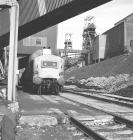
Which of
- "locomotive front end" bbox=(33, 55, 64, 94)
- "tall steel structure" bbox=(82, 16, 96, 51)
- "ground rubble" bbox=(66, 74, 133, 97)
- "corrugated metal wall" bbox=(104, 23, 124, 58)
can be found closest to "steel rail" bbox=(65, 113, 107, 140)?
"locomotive front end" bbox=(33, 55, 64, 94)

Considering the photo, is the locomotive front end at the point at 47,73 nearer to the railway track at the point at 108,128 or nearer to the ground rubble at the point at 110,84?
the ground rubble at the point at 110,84

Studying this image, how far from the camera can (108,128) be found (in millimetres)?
8656

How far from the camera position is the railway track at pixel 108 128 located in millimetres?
7410

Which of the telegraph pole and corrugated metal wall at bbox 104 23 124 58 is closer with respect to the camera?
the telegraph pole

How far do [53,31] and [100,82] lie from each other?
21.5 metres

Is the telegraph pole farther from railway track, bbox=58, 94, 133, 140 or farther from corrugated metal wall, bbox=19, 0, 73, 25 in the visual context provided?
railway track, bbox=58, 94, 133, 140

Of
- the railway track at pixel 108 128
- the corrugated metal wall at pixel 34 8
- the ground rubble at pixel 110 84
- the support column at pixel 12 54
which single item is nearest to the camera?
the railway track at pixel 108 128

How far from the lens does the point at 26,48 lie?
4919 centimetres

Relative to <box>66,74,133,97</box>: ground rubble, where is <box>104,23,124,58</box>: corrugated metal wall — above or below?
above

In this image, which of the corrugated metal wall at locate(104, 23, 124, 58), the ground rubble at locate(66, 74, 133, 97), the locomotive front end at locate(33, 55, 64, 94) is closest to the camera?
the locomotive front end at locate(33, 55, 64, 94)

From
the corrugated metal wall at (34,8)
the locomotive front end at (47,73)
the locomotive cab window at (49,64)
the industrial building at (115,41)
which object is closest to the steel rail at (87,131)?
the corrugated metal wall at (34,8)

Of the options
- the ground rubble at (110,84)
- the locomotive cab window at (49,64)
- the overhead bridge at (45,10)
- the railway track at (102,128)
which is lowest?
the railway track at (102,128)

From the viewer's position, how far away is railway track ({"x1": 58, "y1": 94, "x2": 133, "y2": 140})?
292 inches

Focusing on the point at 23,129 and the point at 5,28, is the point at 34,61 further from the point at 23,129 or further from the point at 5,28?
the point at 23,129
